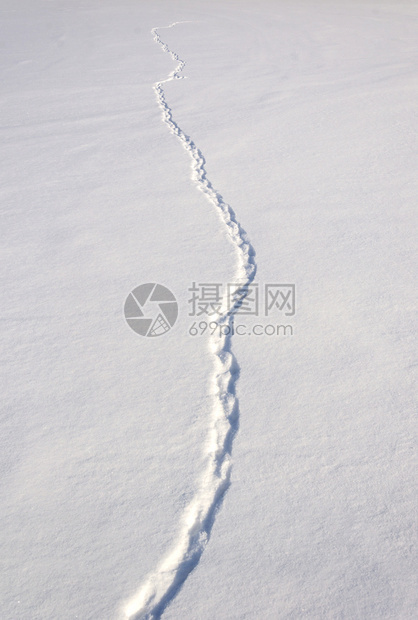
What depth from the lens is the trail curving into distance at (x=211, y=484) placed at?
4.02 ft

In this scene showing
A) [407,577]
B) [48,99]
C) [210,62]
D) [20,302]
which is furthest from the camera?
[210,62]

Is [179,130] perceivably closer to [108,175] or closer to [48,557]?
[108,175]

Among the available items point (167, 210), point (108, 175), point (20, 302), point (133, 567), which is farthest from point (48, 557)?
point (108, 175)

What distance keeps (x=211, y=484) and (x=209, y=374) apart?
0.45 m

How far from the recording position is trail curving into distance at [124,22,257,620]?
1.22 meters

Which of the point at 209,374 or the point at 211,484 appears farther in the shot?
the point at 209,374

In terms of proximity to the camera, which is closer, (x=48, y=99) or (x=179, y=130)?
(x=179, y=130)

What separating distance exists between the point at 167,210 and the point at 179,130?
1.38 meters

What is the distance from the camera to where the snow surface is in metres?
1.26

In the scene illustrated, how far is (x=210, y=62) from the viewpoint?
6.27 metres

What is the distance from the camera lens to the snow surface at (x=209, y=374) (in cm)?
126

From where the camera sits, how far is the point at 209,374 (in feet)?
6.07

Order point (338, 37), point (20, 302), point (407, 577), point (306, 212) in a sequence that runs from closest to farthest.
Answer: point (407, 577) < point (20, 302) < point (306, 212) < point (338, 37)

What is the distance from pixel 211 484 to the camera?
1.46 meters
